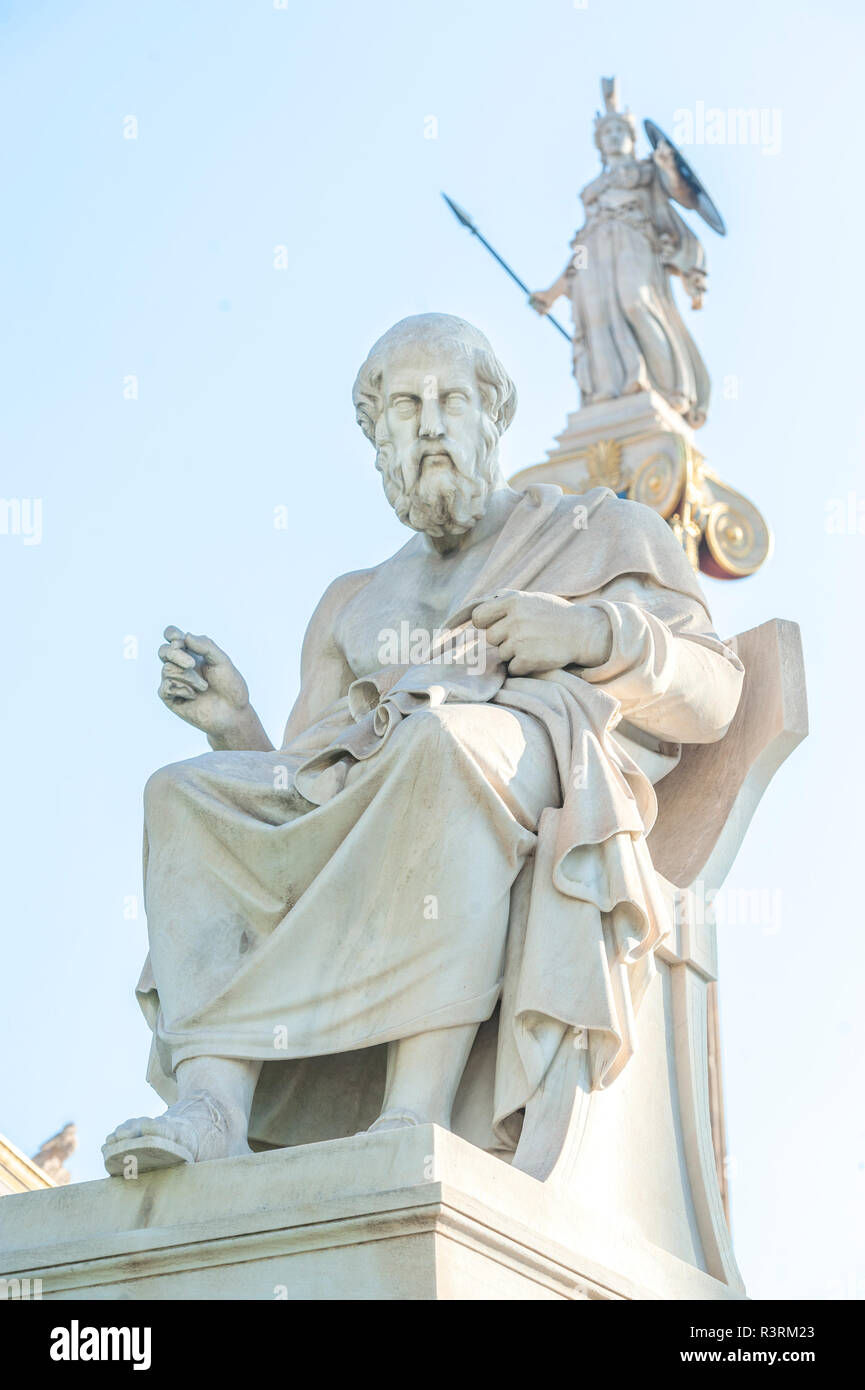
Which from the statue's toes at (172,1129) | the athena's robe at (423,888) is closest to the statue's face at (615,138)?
the athena's robe at (423,888)

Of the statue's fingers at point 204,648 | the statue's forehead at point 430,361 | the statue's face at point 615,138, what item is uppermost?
the statue's face at point 615,138

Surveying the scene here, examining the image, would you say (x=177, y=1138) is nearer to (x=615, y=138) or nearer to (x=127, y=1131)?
(x=127, y=1131)

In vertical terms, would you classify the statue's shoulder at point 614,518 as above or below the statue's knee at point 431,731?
above

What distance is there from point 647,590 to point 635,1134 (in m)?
1.44

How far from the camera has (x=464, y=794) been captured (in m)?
4.65

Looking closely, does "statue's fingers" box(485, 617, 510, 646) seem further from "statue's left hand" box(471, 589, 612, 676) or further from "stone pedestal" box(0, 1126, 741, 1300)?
"stone pedestal" box(0, 1126, 741, 1300)

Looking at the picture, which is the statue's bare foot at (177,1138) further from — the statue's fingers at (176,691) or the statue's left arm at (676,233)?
the statue's left arm at (676,233)

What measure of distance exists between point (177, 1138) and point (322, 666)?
6.34ft

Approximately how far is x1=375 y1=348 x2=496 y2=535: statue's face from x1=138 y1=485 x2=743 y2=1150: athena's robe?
51 centimetres

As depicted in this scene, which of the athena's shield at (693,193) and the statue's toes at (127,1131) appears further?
the athena's shield at (693,193)

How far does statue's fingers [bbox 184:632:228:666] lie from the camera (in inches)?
219

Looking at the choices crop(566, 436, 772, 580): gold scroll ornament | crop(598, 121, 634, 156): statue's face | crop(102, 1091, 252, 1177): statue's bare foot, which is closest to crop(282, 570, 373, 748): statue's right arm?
crop(102, 1091, 252, 1177): statue's bare foot

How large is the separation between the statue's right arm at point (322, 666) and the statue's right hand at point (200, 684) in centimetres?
30

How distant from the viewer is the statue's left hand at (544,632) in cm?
509
